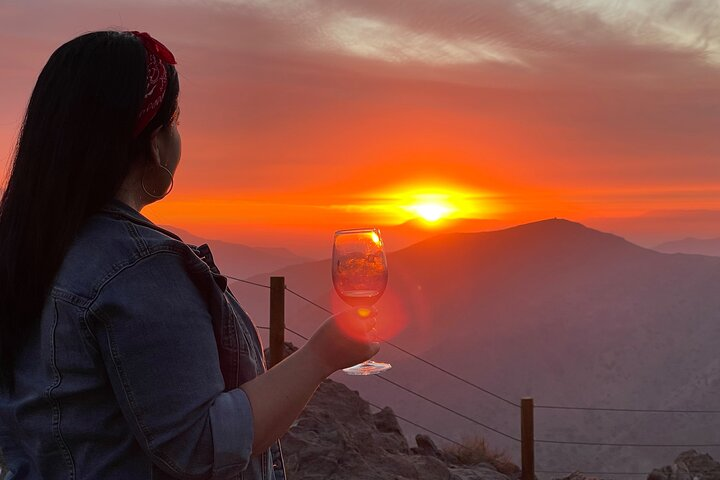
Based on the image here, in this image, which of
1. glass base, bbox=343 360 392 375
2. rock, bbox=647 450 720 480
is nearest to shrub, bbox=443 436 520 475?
rock, bbox=647 450 720 480

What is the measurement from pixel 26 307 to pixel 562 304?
11837 centimetres

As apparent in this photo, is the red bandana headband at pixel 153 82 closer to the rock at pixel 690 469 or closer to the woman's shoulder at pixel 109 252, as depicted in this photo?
the woman's shoulder at pixel 109 252

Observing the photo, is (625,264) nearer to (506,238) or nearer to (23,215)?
(506,238)

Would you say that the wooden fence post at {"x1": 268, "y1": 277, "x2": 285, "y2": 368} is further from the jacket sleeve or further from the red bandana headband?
the jacket sleeve

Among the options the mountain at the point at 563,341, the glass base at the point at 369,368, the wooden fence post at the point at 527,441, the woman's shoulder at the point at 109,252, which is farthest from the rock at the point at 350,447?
the mountain at the point at 563,341

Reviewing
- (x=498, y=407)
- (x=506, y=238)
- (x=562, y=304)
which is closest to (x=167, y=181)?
(x=498, y=407)

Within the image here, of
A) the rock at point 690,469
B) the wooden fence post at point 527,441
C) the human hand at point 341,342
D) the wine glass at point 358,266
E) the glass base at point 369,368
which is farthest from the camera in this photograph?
the rock at point 690,469

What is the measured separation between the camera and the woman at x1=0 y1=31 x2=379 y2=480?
4.57ft

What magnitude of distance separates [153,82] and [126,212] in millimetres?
263

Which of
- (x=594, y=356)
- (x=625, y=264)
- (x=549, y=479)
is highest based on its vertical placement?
(x=625, y=264)

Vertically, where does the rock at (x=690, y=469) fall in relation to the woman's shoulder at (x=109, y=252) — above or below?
below

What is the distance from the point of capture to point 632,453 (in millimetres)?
71750

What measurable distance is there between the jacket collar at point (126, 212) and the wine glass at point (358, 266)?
2.28ft

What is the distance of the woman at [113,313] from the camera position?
54.8 inches
